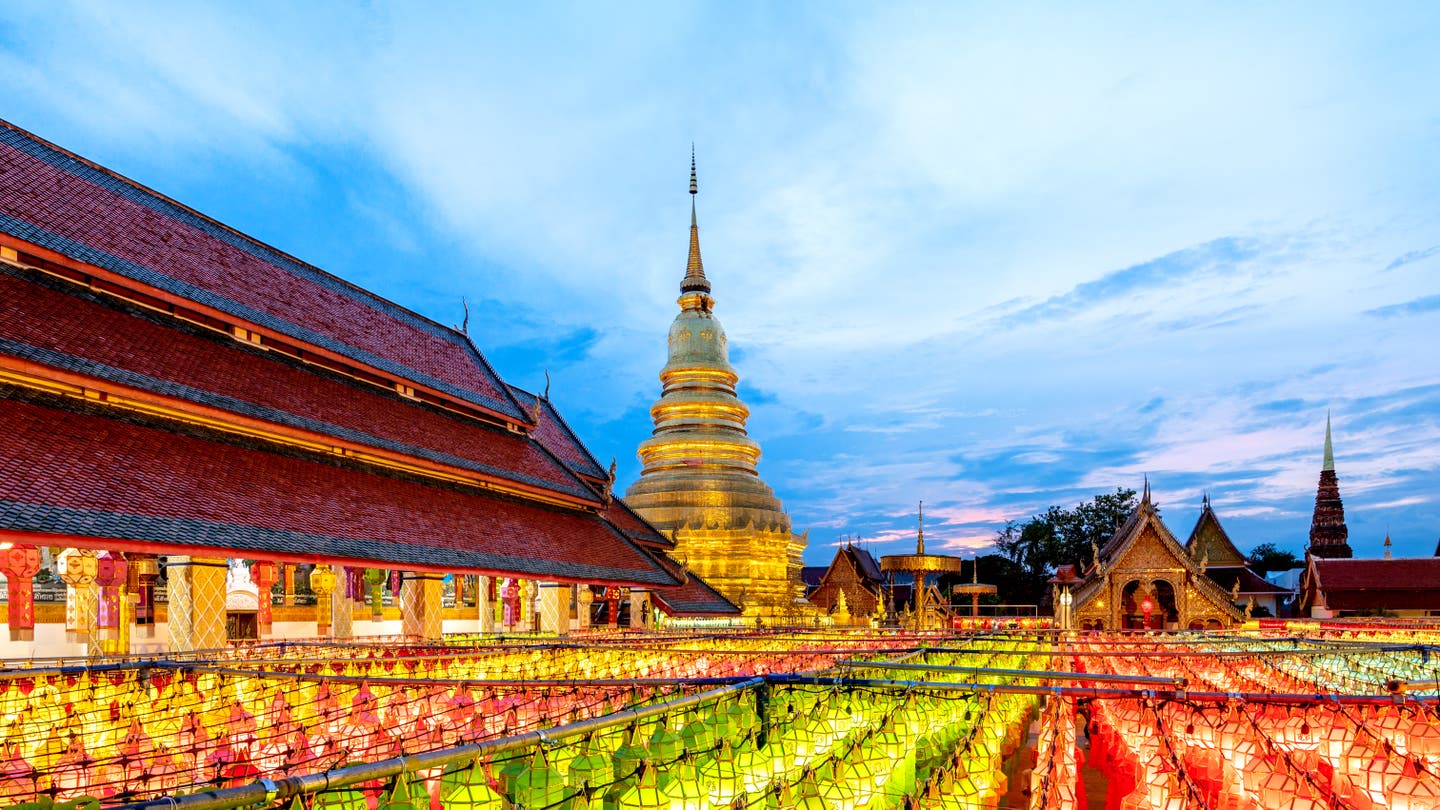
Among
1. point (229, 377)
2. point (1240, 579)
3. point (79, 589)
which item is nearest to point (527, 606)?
point (79, 589)

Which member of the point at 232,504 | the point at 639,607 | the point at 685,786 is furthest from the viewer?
the point at 639,607

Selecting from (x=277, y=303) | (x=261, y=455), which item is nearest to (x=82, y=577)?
(x=261, y=455)

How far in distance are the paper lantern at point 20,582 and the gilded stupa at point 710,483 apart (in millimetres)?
23761

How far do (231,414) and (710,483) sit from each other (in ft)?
80.2

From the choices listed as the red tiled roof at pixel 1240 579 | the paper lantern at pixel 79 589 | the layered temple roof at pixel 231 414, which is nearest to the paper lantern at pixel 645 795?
the layered temple roof at pixel 231 414

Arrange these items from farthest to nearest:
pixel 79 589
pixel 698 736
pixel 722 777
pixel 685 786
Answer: pixel 79 589 → pixel 698 736 → pixel 722 777 → pixel 685 786

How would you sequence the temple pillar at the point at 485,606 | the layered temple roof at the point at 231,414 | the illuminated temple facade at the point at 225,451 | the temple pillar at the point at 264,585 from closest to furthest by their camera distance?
the layered temple roof at the point at 231,414 → the illuminated temple facade at the point at 225,451 → the temple pillar at the point at 264,585 → the temple pillar at the point at 485,606

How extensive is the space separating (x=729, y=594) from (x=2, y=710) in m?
30.9

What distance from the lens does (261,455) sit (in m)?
18.3

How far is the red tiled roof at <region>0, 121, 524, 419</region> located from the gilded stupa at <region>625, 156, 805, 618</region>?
42.3ft

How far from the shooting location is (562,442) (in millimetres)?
32781

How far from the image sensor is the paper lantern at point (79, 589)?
1609cm

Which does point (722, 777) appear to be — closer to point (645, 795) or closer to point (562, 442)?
point (645, 795)

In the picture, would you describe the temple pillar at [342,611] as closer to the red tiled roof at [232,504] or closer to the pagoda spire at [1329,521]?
the red tiled roof at [232,504]
